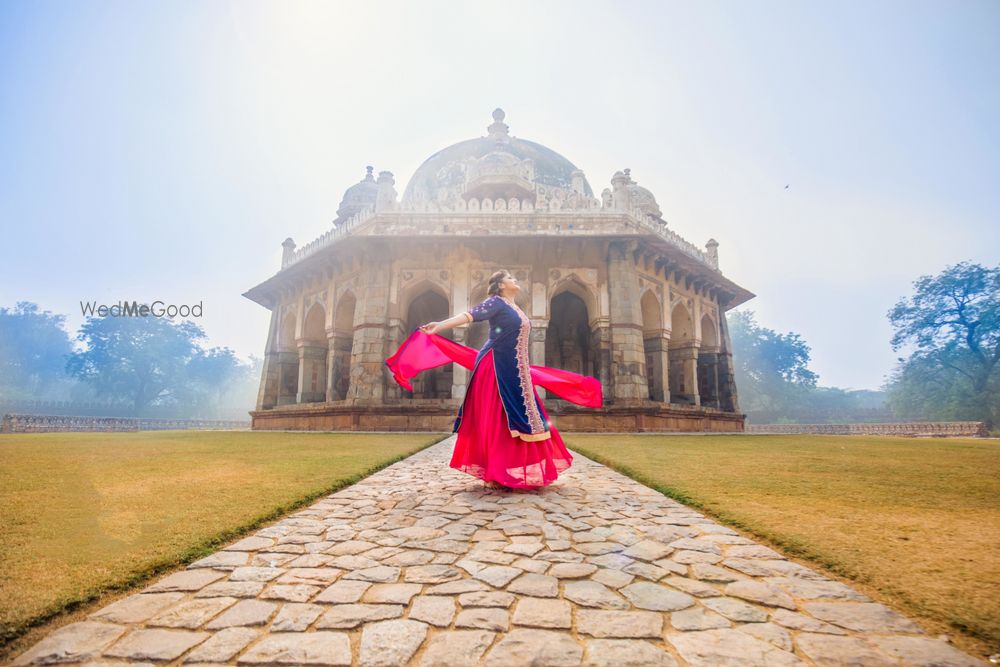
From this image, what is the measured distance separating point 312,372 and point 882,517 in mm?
15984

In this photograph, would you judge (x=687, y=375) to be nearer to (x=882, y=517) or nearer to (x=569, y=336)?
(x=569, y=336)

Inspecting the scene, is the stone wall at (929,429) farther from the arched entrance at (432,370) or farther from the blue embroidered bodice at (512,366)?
the blue embroidered bodice at (512,366)

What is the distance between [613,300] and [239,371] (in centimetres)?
5797

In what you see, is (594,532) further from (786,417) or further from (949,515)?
(786,417)

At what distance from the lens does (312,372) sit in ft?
52.7

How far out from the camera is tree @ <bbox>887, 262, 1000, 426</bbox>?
81.6 ft

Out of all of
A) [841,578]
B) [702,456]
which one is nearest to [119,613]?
[841,578]

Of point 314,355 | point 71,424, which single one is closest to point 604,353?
point 314,355

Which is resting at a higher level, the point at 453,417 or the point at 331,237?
the point at 331,237

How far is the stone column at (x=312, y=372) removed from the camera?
51.1 feet

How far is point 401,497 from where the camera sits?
137 inches

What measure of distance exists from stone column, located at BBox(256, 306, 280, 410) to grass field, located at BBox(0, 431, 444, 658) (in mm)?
10978

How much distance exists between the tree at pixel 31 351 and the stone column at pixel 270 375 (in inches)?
1667

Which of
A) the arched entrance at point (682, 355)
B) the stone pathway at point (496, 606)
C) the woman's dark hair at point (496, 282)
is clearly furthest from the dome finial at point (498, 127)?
the stone pathway at point (496, 606)
